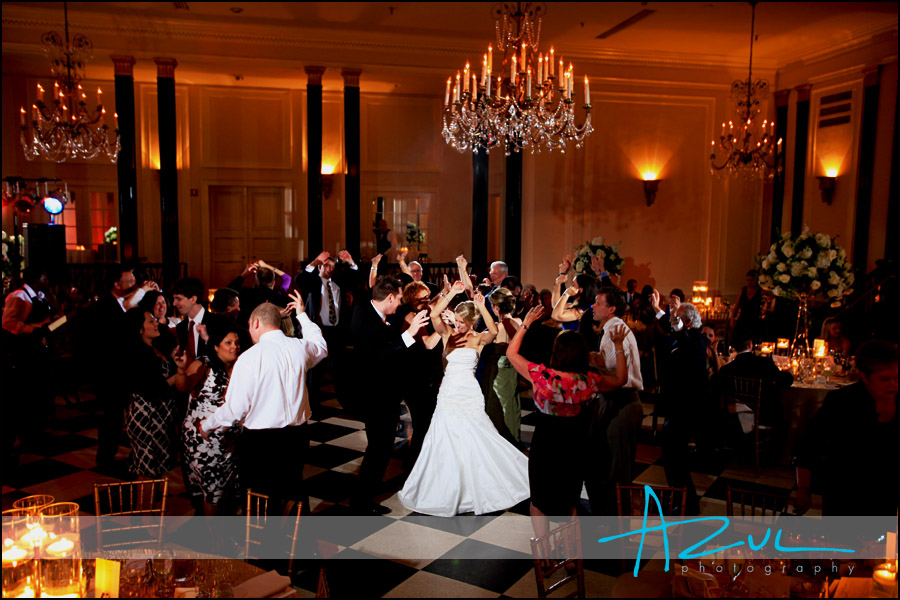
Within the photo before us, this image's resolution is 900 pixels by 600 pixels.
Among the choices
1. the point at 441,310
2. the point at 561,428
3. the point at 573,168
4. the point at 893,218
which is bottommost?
the point at 561,428

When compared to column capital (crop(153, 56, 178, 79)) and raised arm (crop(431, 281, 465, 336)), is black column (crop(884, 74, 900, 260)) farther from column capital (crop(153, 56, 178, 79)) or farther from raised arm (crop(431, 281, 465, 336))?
column capital (crop(153, 56, 178, 79))

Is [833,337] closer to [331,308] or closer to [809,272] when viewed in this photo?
[809,272]

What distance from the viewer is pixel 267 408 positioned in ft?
12.1

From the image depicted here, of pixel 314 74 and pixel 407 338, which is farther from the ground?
pixel 314 74

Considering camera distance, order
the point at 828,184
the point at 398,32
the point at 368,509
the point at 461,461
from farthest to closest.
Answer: the point at 828,184, the point at 398,32, the point at 461,461, the point at 368,509

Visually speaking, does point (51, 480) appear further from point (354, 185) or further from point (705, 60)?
point (705, 60)

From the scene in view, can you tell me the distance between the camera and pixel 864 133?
10.4 meters

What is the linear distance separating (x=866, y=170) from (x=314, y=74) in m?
8.72

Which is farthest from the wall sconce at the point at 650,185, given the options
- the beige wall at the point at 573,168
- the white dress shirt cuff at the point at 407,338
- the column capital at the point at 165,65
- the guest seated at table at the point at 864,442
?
the guest seated at table at the point at 864,442

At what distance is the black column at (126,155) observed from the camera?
9883mm

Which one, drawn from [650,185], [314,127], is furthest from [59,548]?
[650,185]

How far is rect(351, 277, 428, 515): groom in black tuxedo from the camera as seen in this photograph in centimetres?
453

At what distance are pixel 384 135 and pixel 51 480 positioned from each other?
33.5 ft

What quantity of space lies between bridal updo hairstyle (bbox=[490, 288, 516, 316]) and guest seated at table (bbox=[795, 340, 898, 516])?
2.68m
